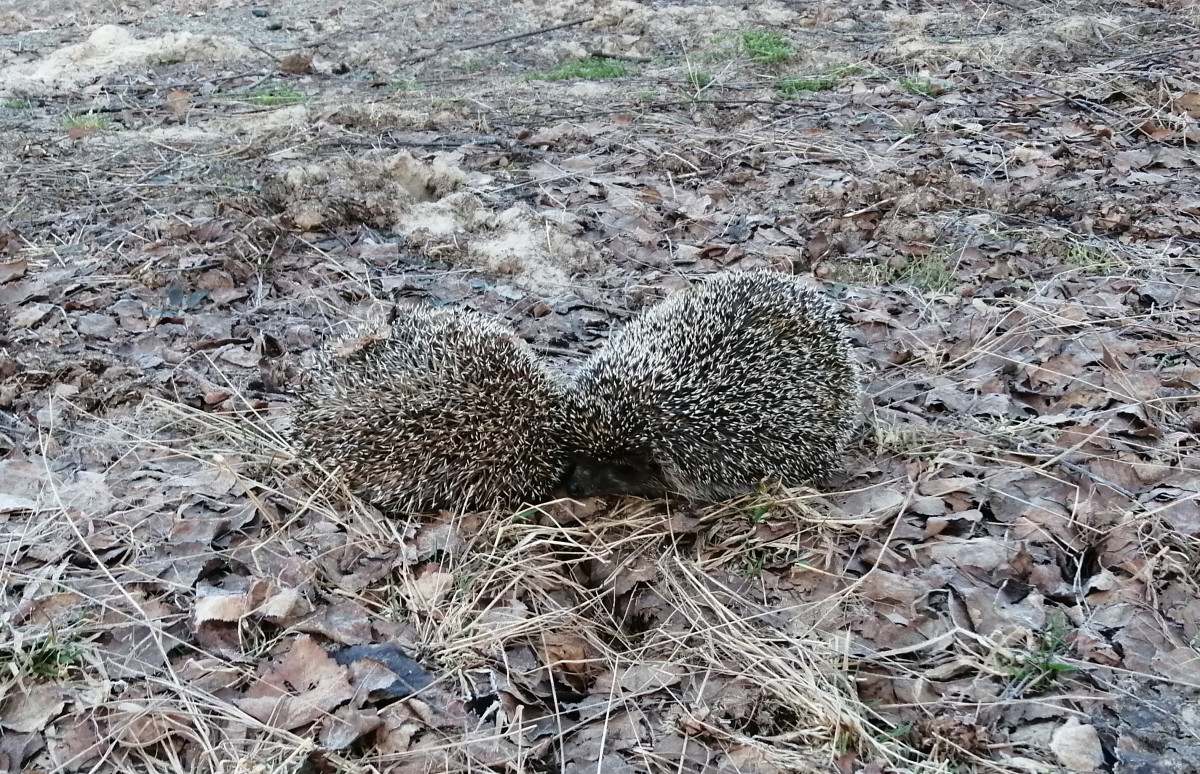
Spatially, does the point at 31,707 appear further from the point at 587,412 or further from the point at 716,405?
the point at 716,405

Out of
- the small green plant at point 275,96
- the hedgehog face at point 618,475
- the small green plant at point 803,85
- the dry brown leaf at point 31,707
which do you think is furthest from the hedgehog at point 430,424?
the small green plant at point 803,85

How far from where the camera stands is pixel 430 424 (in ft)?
12.8

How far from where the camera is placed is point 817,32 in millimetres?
12023

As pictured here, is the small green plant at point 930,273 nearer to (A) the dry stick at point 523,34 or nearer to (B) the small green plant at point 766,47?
(B) the small green plant at point 766,47

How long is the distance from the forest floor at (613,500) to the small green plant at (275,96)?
11 centimetres

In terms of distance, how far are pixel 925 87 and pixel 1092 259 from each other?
14.3 ft

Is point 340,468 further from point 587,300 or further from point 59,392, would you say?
point 587,300

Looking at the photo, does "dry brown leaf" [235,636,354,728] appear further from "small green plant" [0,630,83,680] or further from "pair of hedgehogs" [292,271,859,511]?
"pair of hedgehogs" [292,271,859,511]

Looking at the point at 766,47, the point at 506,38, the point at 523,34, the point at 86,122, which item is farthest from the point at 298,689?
the point at 523,34

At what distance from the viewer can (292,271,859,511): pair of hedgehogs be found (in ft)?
12.8

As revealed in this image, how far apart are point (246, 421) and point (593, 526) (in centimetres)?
Answer: 187

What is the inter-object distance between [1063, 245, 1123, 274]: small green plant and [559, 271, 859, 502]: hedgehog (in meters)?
2.56

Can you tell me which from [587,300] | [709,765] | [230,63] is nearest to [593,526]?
[709,765]

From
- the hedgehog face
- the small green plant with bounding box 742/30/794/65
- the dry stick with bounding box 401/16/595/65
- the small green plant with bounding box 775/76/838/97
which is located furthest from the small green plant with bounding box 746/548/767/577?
the dry stick with bounding box 401/16/595/65
